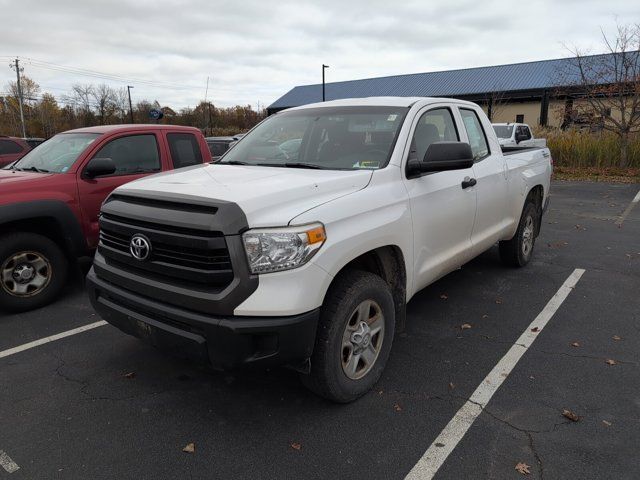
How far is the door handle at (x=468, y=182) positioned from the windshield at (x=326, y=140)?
84cm

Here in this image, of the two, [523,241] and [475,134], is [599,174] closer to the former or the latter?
[523,241]

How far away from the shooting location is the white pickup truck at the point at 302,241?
99.3 inches

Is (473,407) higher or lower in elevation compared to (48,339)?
lower

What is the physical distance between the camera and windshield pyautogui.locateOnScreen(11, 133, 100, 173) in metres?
5.32

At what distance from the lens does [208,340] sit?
253 cm

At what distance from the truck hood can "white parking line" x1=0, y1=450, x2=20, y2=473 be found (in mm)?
1659

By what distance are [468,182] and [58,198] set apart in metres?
4.05

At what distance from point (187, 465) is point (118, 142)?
4185mm

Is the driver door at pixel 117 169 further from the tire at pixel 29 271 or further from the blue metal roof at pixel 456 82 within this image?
the blue metal roof at pixel 456 82

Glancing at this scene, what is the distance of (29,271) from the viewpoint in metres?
4.80

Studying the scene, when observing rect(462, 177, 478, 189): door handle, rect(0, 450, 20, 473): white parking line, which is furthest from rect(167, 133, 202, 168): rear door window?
rect(0, 450, 20, 473): white parking line

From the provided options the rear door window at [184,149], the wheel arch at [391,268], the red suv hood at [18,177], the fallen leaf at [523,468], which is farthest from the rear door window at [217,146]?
the fallen leaf at [523,468]

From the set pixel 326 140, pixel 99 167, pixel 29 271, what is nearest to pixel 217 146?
pixel 99 167

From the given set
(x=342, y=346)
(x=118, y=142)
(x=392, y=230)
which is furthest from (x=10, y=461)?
(x=118, y=142)
